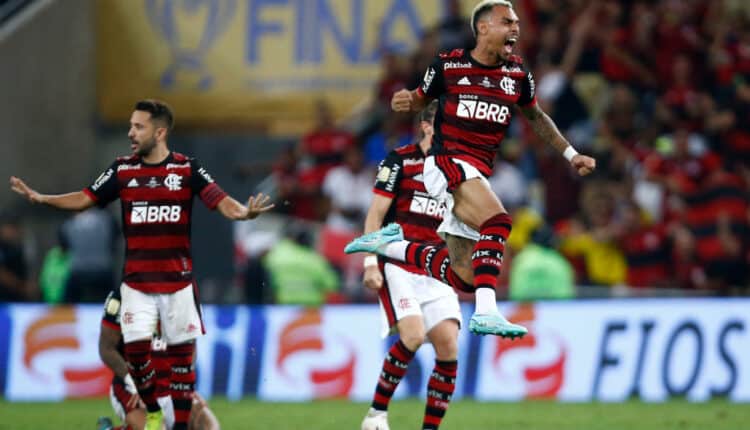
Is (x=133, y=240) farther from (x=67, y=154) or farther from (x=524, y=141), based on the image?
(x=67, y=154)

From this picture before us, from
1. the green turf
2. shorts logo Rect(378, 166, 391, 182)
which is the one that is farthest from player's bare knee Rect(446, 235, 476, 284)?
the green turf

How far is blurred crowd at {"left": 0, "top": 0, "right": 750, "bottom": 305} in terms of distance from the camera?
17484 mm

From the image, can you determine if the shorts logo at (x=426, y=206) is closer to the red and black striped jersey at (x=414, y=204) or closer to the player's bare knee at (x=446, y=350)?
the red and black striped jersey at (x=414, y=204)

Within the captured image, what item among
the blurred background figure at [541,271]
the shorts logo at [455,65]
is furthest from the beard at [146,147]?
the blurred background figure at [541,271]

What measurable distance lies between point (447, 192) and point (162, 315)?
235 centimetres

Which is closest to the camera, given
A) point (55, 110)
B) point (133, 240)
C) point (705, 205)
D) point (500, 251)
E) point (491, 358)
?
point (500, 251)

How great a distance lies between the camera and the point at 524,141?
1903cm

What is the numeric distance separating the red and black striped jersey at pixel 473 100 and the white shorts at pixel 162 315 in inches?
88.4

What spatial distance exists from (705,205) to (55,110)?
9.32m

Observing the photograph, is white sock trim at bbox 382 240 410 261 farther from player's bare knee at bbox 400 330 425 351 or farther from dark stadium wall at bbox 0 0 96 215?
dark stadium wall at bbox 0 0 96 215

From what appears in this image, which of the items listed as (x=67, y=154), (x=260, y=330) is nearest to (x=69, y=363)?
(x=260, y=330)

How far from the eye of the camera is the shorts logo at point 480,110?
34.1 feet

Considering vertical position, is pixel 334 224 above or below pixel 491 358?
above

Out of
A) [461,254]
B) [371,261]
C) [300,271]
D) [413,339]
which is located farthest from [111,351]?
[300,271]
